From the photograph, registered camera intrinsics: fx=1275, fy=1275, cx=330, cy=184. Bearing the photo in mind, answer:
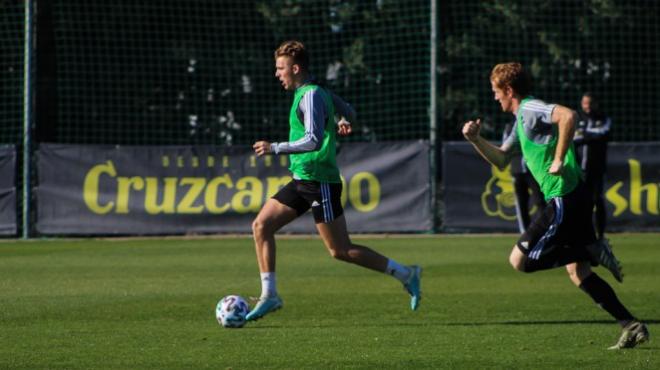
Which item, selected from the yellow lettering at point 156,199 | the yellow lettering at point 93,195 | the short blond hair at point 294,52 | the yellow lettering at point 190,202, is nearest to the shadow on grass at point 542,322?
the short blond hair at point 294,52

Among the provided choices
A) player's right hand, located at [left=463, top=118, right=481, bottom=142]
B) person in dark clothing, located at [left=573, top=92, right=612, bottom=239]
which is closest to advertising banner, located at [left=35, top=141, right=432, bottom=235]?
person in dark clothing, located at [left=573, top=92, right=612, bottom=239]

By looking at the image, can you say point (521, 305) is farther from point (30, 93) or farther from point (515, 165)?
point (30, 93)

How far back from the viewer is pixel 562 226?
869 cm

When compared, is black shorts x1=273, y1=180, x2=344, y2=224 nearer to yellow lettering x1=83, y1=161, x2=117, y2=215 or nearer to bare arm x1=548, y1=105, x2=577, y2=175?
bare arm x1=548, y1=105, x2=577, y2=175

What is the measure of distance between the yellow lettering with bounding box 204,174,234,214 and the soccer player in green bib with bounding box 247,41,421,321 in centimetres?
1087

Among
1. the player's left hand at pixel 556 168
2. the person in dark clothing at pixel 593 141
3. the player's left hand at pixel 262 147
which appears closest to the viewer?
the player's left hand at pixel 556 168

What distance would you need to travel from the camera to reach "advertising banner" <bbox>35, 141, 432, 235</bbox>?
2078cm

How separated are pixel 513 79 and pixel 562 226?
42.2 inches

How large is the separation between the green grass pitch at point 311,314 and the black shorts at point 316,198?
0.87 m

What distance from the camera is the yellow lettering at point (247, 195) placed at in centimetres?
2095

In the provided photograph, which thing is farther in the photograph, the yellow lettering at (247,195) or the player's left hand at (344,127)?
the yellow lettering at (247,195)

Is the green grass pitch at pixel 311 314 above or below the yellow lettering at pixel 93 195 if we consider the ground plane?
below

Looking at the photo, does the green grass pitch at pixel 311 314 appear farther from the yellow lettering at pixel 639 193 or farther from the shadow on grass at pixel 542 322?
the yellow lettering at pixel 639 193

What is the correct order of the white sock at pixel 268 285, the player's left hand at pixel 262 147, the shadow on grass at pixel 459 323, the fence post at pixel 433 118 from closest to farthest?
the player's left hand at pixel 262 147 < the shadow on grass at pixel 459 323 < the white sock at pixel 268 285 < the fence post at pixel 433 118
